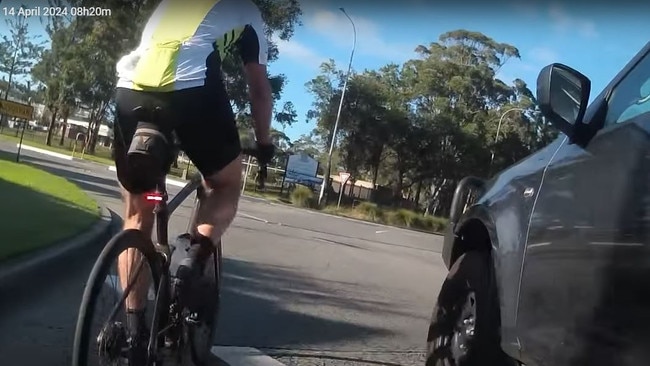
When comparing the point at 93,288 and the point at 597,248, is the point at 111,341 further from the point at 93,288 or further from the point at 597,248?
the point at 597,248

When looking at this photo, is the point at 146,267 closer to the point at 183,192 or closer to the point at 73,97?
the point at 183,192

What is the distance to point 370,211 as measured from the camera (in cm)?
3688

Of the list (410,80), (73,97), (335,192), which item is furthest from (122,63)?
(335,192)

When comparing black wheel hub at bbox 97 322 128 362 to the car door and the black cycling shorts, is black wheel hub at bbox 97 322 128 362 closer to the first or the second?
the black cycling shorts

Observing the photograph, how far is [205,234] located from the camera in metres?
3.42

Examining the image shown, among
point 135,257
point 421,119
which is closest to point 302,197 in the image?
point 421,119

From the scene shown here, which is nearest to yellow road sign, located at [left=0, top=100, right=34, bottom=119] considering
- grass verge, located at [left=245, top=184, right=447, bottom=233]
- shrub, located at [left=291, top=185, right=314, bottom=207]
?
grass verge, located at [left=245, top=184, right=447, bottom=233]

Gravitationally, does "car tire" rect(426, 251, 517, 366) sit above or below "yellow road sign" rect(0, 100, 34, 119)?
below

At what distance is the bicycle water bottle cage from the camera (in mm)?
2867

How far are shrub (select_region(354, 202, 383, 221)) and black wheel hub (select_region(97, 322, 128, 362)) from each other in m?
32.3

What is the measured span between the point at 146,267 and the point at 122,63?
0.82m

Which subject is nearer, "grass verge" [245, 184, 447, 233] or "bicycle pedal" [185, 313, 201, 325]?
"bicycle pedal" [185, 313, 201, 325]

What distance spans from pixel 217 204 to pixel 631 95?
1.73 metres

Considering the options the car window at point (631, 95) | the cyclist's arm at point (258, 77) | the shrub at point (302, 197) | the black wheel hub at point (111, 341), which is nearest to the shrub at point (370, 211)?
the shrub at point (302, 197)
